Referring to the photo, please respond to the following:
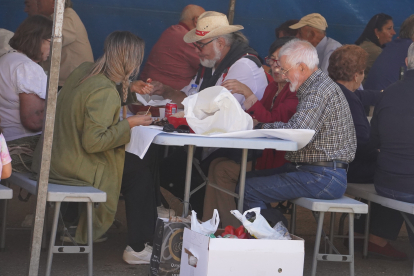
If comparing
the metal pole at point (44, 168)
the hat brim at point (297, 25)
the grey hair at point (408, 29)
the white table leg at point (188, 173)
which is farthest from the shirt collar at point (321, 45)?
the metal pole at point (44, 168)

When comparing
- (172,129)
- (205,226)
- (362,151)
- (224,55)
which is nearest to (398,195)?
(362,151)

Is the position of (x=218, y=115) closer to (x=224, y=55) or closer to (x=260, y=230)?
(x=260, y=230)

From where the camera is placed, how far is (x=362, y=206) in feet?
10.3

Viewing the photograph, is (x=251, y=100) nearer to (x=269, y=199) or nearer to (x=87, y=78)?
(x=269, y=199)

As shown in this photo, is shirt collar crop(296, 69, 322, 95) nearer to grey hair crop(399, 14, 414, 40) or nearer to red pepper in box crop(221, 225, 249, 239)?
red pepper in box crop(221, 225, 249, 239)

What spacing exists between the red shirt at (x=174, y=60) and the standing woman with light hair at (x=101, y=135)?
2170mm

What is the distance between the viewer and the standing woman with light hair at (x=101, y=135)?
3.08 meters

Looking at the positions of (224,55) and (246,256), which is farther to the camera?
(224,55)

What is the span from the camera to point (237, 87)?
361cm

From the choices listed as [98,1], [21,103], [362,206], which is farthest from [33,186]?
[98,1]

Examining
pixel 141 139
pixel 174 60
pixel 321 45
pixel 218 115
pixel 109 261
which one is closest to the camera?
pixel 141 139

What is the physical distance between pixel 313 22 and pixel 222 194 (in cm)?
252

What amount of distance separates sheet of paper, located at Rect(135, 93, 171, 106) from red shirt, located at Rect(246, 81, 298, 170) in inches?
30.4

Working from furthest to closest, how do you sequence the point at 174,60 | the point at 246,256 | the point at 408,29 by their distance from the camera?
the point at 174,60 < the point at 408,29 < the point at 246,256
